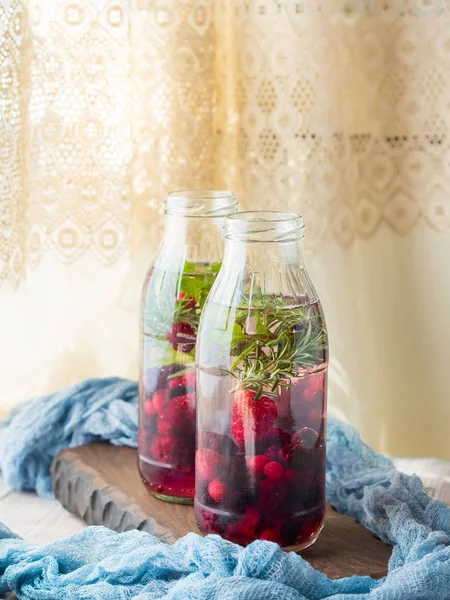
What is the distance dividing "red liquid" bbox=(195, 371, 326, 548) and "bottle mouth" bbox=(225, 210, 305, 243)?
0.40 feet

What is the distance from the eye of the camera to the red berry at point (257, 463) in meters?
0.83

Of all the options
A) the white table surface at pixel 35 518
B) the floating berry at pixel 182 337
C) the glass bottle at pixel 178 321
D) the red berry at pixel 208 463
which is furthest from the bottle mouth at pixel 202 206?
the white table surface at pixel 35 518

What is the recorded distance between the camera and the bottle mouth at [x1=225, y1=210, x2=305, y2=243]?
32.8 inches

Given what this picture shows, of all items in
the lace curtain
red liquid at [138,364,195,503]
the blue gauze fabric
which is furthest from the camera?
the lace curtain

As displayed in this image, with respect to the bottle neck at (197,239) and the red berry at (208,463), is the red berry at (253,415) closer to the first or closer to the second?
the red berry at (208,463)

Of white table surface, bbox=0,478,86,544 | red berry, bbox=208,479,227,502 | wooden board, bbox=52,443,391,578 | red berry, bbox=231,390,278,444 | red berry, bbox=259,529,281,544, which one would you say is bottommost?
white table surface, bbox=0,478,86,544

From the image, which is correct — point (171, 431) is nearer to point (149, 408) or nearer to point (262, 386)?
point (149, 408)

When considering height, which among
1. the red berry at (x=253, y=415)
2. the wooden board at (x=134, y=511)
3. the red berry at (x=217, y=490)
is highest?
the red berry at (x=253, y=415)

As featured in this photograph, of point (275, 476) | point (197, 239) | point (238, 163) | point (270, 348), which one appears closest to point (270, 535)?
point (275, 476)

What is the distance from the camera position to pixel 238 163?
1.32 m

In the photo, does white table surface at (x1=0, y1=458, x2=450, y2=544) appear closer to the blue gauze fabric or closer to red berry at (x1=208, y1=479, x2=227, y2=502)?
the blue gauze fabric

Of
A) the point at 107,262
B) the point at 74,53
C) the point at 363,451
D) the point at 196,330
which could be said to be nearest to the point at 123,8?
the point at 74,53

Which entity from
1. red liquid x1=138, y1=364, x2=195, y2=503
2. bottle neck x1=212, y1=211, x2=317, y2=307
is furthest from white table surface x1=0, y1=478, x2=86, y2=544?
bottle neck x1=212, y1=211, x2=317, y2=307

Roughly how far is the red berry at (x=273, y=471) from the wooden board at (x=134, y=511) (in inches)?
3.4
